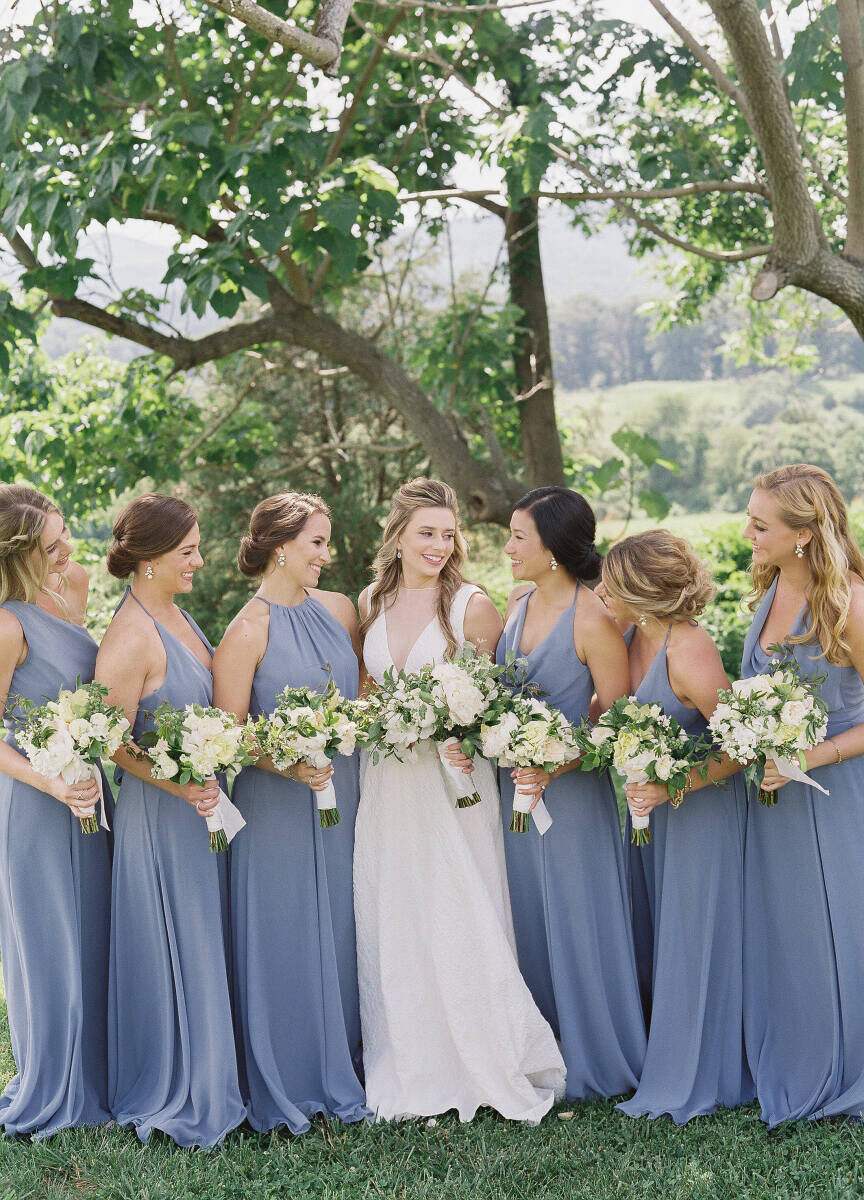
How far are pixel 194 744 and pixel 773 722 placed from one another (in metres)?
2.01

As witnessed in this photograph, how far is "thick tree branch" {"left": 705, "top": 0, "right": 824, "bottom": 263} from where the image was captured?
5539 millimetres

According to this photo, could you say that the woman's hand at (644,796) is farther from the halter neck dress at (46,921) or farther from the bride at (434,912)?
the halter neck dress at (46,921)

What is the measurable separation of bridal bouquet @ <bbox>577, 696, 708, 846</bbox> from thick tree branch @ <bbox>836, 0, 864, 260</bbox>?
3.66 meters

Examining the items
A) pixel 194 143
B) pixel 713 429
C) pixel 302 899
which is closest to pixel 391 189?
pixel 194 143

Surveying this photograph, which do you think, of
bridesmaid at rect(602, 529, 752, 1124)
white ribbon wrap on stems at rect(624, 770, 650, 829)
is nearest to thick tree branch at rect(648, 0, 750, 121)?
bridesmaid at rect(602, 529, 752, 1124)

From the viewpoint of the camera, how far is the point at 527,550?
4586 millimetres

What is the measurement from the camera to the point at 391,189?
22.0 feet

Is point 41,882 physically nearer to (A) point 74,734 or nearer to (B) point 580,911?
(A) point 74,734

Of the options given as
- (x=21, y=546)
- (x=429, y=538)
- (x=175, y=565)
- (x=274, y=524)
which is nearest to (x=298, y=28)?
(x=274, y=524)

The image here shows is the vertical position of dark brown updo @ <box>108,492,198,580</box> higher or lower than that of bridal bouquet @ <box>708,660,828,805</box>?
higher

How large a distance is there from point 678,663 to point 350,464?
9.45 meters

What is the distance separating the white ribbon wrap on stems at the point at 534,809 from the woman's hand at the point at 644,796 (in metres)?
0.36

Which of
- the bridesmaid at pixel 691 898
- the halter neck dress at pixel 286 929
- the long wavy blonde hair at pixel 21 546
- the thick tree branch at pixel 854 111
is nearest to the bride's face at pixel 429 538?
the halter neck dress at pixel 286 929

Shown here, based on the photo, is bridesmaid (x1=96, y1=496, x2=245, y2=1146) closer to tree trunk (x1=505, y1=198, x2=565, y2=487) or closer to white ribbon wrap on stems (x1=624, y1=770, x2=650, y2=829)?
white ribbon wrap on stems (x1=624, y1=770, x2=650, y2=829)
